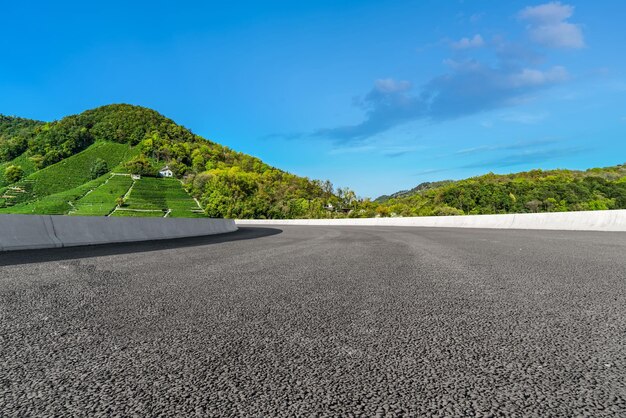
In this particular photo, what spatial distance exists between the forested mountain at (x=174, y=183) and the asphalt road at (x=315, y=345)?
3410 inches

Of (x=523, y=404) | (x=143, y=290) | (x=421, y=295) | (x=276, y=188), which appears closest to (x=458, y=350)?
(x=523, y=404)

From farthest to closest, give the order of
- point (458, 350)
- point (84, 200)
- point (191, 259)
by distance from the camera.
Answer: point (84, 200) → point (191, 259) → point (458, 350)

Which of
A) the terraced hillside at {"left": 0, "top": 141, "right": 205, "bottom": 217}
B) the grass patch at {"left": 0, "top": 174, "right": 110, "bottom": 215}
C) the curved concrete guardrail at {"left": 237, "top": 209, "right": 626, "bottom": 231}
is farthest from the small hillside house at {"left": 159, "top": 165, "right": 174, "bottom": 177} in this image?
the curved concrete guardrail at {"left": 237, "top": 209, "right": 626, "bottom": 231}

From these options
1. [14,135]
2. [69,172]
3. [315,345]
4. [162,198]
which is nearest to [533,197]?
[315,345]

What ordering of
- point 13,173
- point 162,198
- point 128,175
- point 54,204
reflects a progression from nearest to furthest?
point 54,204 < point 162,198 < point 13,173 < point 128,175

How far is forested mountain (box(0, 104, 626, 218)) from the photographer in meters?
92.0

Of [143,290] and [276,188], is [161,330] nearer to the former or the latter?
[143,290]

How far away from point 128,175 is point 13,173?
33071 mm

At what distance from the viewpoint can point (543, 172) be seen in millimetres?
123438

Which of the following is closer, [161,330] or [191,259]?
[161,330]

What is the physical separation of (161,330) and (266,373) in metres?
1.29

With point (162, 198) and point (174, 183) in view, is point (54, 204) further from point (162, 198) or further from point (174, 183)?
point (174, 183)

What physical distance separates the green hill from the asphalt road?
332ft

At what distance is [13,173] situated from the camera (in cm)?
12131
